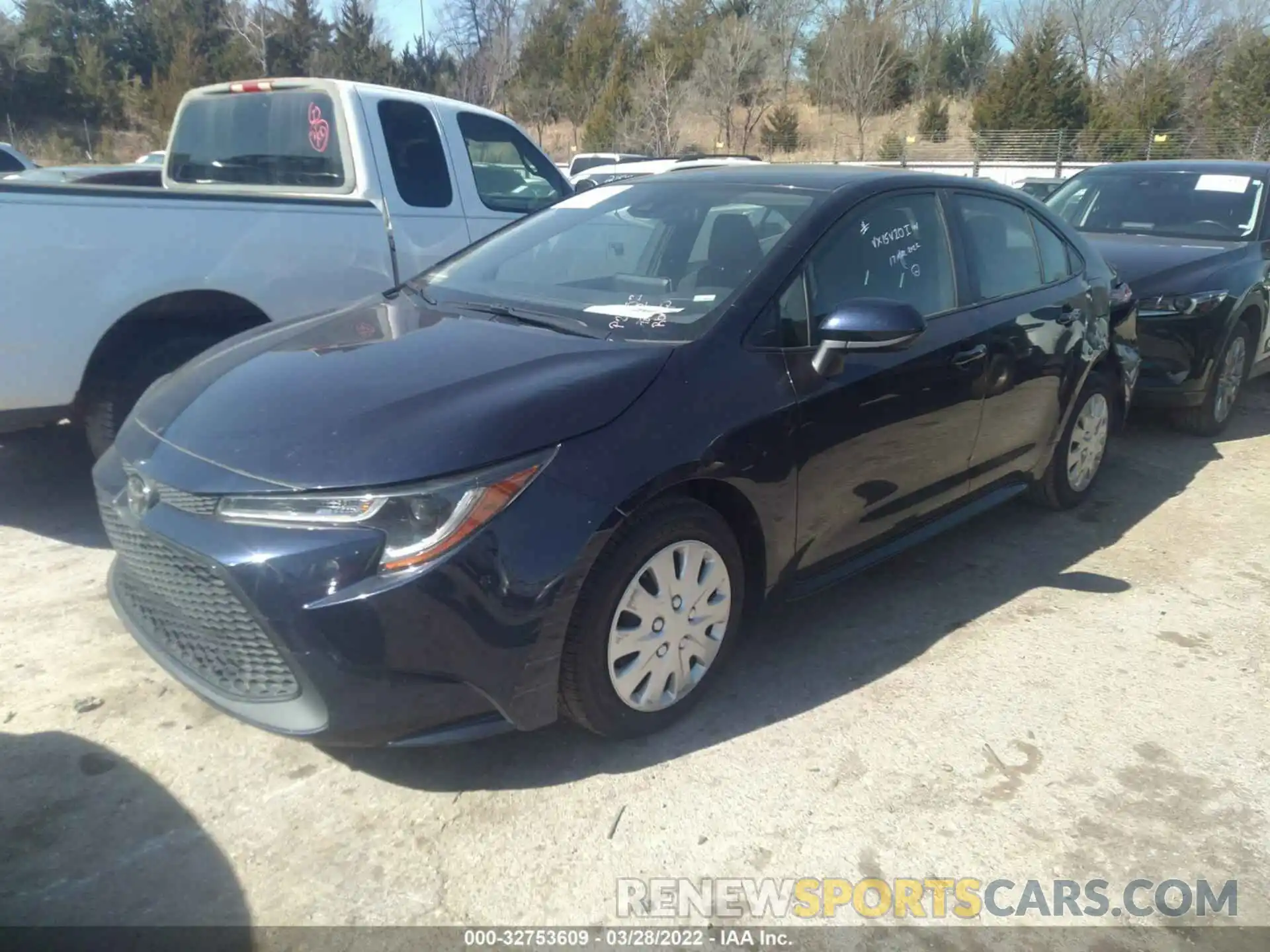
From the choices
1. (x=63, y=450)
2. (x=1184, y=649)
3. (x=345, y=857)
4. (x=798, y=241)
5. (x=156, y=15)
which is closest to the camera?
(x=345, y=857)

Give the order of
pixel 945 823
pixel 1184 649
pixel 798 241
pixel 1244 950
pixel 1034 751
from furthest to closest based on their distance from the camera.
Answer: pixel 1184 649
pixel 798 241
pixel 1034 751
pixel 945 823
pixel 1244 950

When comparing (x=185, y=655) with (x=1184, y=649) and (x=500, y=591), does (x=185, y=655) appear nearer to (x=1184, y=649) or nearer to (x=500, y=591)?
(x=500, y=591)

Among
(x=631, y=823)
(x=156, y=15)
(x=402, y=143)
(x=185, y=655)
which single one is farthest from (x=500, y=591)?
(x=156, y=15)

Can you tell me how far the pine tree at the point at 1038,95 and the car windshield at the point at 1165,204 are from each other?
93.6 ft

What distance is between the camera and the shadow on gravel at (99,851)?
93.6 inches

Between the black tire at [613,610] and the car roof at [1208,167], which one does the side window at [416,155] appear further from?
the car roof at [1208,167]

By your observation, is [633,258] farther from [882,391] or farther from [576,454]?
[576,454]

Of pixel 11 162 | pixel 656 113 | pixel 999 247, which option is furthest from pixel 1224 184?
pixel 656 113

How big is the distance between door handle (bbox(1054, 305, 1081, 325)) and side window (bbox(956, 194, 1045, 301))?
0.17 m

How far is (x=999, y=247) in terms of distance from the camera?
4.32 metres

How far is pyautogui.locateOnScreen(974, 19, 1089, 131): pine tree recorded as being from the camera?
1303 inches

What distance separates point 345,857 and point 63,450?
4.05 meters

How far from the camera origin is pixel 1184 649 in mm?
3762

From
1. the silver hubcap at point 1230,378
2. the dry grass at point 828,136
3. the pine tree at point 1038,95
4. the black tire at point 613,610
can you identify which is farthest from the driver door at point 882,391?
the pine tree at point 1038,95
